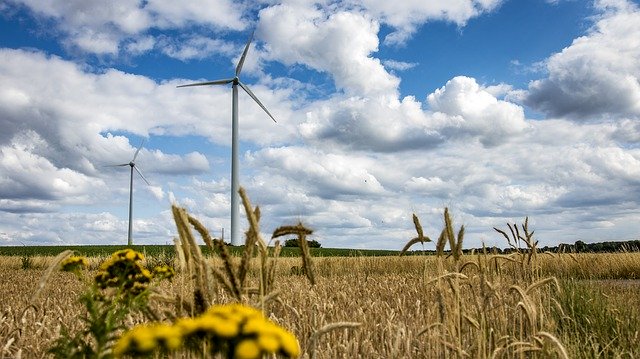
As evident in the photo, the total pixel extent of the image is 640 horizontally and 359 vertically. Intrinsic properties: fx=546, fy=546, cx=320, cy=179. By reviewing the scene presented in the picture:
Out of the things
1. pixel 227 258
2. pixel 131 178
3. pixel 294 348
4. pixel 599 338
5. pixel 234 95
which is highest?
pixel 234 95

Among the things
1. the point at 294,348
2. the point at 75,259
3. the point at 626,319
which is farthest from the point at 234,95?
the point at 294,348

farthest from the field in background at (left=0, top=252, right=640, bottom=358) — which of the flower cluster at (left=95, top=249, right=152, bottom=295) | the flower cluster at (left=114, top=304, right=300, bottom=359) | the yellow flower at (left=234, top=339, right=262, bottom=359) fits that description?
the yellow flower at (left=234, top=339, right=262, bottom=359)

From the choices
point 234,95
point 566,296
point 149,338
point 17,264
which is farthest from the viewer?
point 234,95

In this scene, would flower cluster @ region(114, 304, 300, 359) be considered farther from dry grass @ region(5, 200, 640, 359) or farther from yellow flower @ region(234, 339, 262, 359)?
dry grass @ region(5, 200, 640, 359)

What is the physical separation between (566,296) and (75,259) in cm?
881

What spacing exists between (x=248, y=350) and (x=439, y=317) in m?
3.80

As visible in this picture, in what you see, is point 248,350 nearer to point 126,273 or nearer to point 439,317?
point 126,273

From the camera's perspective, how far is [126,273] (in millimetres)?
3463

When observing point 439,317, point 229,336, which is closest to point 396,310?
point 439,317

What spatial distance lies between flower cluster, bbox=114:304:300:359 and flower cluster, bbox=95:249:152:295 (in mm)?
1824

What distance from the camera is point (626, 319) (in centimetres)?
878

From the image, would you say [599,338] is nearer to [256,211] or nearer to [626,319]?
[626,319]

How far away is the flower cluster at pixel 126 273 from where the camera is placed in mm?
3490

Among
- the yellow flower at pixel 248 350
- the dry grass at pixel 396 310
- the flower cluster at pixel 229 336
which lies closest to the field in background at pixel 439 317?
the dry grass at pixel 396 310
